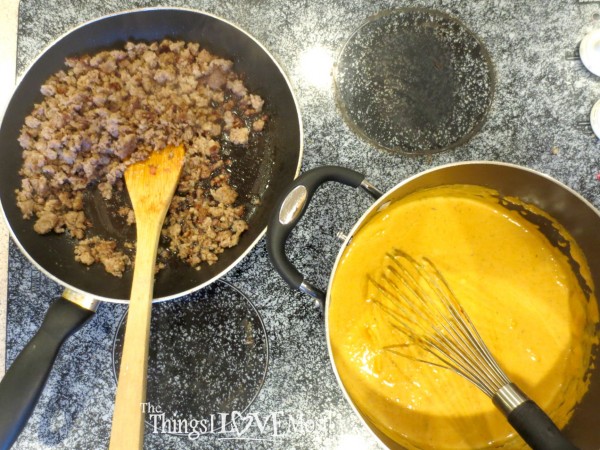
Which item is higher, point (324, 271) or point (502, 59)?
point (502, 59)

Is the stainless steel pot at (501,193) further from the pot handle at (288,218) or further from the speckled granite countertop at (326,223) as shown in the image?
the speckled granite countertop at (326,223)

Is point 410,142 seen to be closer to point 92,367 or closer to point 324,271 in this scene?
point 324,271

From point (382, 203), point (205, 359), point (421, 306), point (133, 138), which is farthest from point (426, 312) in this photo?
point (133, 138)

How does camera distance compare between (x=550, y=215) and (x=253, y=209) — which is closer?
(x=550, y=215)

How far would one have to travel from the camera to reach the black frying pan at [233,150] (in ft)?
2.45

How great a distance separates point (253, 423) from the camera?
775 mm

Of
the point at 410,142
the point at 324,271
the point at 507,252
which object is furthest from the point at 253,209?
the point at 507,252

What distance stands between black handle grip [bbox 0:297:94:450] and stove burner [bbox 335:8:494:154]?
1.73ft

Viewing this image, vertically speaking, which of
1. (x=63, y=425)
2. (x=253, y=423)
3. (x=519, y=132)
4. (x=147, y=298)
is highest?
(x=519, y=132)

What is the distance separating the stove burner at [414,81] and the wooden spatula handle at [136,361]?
40cm

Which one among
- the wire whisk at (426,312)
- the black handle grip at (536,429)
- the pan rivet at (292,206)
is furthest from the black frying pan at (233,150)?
the black handle grip at (536,429)

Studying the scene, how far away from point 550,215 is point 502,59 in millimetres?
290

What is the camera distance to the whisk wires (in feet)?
2.25

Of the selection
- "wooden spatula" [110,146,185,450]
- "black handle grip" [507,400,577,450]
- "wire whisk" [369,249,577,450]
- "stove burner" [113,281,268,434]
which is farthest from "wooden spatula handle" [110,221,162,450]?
"black handle grip" [507,400,577,450]
